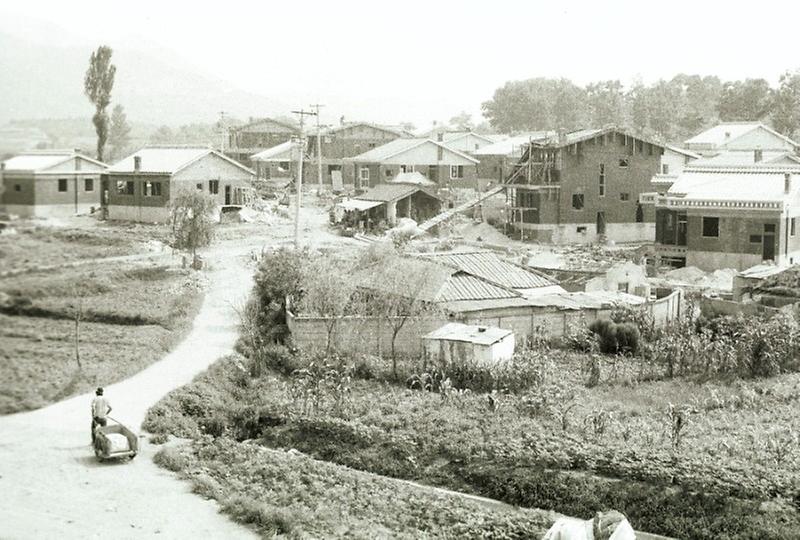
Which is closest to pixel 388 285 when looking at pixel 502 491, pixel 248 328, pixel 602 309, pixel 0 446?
pixel 248 328

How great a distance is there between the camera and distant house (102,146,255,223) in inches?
944

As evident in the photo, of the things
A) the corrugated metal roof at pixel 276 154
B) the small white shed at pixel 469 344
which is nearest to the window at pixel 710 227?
the small white shed at pixel 469 344

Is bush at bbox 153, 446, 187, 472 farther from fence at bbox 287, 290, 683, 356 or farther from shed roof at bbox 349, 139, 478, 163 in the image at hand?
shed roof at bbox 349, 139, 478, 163

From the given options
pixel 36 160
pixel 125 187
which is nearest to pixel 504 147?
pixel 125 187

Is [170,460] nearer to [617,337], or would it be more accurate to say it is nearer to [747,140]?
[617,337]

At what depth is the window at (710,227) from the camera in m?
23.0

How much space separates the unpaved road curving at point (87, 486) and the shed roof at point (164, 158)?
47.1 ft

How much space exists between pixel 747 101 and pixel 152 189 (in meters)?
37.9

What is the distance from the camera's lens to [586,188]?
29188 mm

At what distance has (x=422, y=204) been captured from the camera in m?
30.7

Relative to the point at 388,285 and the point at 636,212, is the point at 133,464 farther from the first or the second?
the point at 636,212

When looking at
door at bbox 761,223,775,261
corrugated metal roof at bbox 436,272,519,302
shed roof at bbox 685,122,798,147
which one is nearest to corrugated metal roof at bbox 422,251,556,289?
corrugated metal roof at bbox 436,272,519,302

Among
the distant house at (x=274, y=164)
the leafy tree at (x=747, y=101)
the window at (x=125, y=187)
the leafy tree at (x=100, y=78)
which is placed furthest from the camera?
the leafy tree at (x=747, y=101)

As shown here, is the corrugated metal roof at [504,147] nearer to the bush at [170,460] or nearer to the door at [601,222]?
the door at [601,222]
